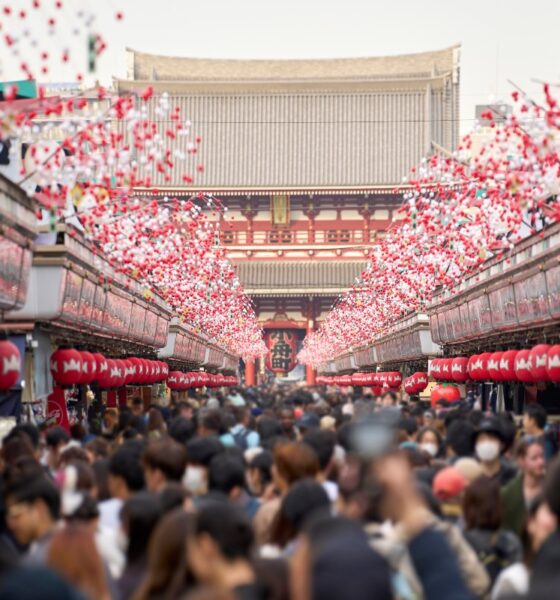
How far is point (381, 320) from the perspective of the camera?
53.3 meters

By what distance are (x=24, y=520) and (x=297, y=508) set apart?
71.7 inches

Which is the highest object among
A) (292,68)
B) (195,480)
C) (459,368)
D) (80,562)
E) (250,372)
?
(292,68)

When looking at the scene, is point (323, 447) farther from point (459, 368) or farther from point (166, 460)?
point (459, 368)

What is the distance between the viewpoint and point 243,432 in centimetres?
1490

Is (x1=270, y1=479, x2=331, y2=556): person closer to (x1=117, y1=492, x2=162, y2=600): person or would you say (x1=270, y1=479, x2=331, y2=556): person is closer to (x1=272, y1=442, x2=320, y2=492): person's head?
(x1=117, y1=492, x2=162, y2=600): person

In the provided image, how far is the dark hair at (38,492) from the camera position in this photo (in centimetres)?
859

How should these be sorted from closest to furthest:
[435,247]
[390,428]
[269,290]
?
[390,428] < [435,247] < [269,290]

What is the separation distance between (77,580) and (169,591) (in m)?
0.53

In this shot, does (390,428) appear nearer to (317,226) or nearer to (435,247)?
(435,247)

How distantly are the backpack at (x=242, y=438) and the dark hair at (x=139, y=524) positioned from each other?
6.27m

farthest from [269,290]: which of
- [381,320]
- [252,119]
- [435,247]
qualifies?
[435,247]

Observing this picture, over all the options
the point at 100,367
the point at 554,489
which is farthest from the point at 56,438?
the point at 100,367

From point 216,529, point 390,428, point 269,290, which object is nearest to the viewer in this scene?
point 216,529

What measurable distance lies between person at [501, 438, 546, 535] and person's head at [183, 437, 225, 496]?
2.23 meters
